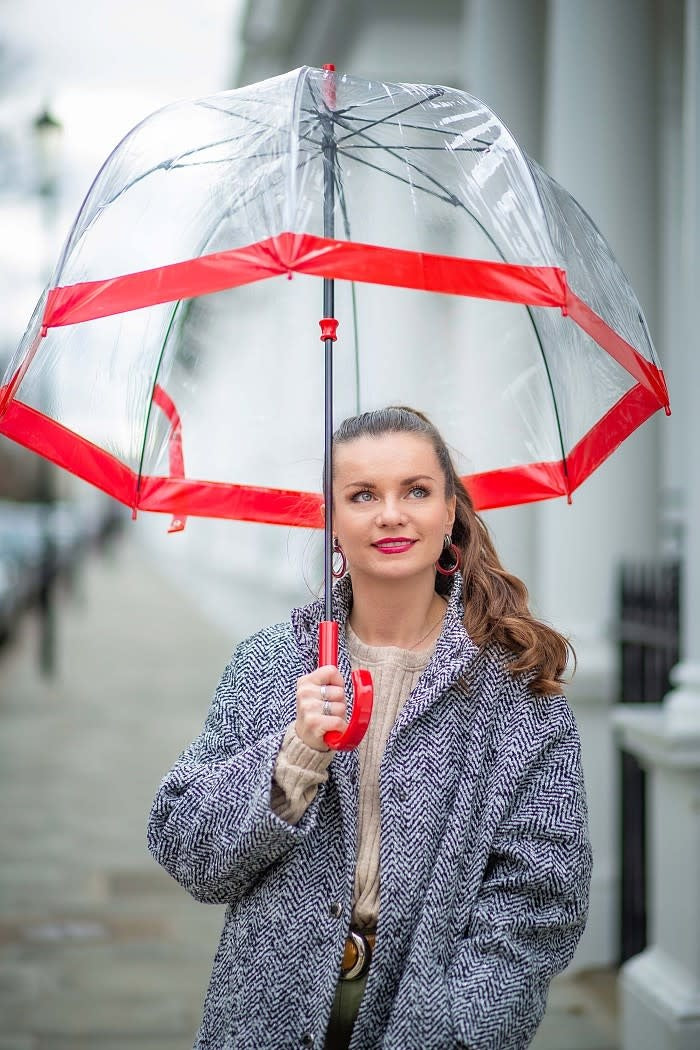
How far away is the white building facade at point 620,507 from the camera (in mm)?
4254

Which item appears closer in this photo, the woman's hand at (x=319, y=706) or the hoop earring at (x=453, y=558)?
the woman's hand at (x=319, y=706)

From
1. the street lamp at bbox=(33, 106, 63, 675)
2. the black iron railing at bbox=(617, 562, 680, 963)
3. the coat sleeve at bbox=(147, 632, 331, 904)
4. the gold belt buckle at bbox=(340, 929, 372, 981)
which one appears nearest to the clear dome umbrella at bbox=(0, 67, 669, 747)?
the coat sleeve at bbox=(147, 632, 331, 904)

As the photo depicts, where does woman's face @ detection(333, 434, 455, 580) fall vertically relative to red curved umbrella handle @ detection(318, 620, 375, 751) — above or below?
above

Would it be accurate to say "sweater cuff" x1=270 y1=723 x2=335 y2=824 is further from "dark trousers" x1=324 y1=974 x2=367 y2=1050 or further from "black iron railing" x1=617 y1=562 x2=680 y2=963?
"black iron railing" x1=617 y1=562 x2=680 y2=963

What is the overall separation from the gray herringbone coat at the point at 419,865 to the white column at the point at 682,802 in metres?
2.04

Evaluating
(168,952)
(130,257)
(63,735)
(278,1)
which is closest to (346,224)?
(130,257)

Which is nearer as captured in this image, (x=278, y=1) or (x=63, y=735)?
(x=63, y=735)

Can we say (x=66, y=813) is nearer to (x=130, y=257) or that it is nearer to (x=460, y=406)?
(x=460, y=406)

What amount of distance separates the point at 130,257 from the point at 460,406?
1086mm

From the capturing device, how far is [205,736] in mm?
2381

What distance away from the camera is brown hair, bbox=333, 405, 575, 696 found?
7.68 feet

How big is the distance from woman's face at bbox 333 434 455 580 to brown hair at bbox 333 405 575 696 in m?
0.04

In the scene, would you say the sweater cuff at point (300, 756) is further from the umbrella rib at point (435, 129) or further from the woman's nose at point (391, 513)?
the umbrella rib at point (435, 129)

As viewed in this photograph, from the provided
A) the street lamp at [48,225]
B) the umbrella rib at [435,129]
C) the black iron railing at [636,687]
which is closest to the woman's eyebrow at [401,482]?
the umbrella rib at [435,129]
